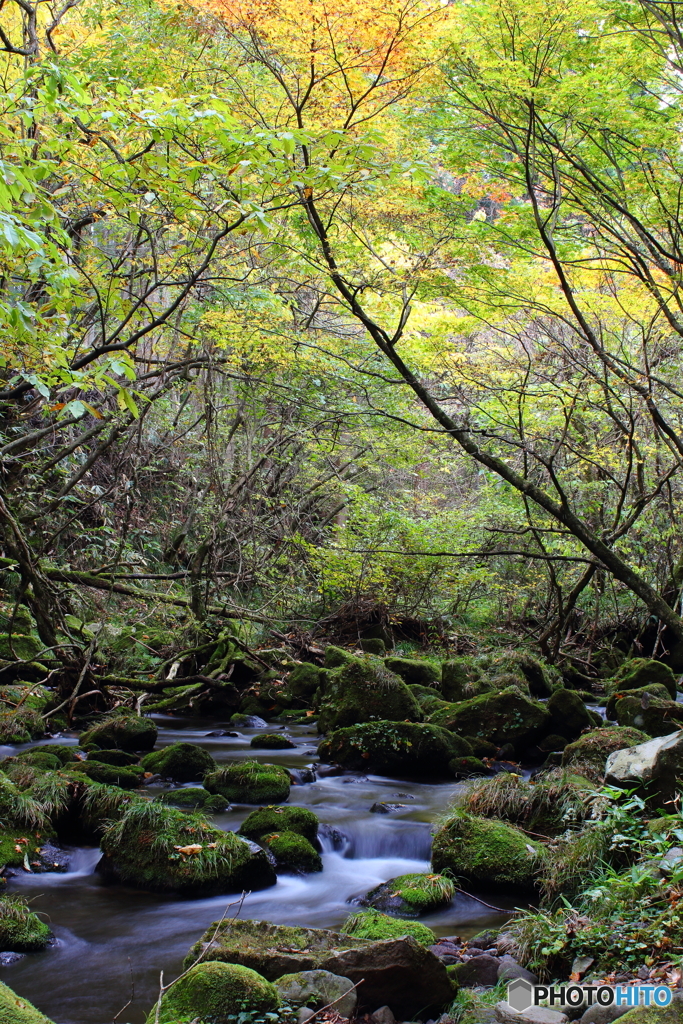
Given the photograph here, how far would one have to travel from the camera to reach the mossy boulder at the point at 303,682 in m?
12.0

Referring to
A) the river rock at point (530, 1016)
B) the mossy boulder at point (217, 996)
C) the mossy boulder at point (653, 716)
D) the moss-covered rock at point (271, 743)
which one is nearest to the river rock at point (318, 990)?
the mossy boulder at point (217, 996)

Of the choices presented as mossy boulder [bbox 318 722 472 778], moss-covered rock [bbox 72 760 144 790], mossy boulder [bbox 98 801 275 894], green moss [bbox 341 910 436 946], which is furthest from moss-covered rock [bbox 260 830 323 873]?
mossy boulder [bbox 318 722 472 778]

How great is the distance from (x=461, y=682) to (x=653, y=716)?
3.84m

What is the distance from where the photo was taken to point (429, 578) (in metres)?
13.3

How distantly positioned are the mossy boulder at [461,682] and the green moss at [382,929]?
609cm

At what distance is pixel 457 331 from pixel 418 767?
5.28 meters

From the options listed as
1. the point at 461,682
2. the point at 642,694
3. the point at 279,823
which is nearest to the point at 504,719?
the point at 642,694

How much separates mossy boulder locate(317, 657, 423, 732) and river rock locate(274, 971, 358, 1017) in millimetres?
5783

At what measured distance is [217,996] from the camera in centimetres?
331

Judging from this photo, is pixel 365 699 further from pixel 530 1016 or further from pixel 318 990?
pixel 530 1016

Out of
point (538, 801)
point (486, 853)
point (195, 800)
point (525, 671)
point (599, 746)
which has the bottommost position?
point (486, 853)

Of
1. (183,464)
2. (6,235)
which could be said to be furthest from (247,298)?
(6,235)

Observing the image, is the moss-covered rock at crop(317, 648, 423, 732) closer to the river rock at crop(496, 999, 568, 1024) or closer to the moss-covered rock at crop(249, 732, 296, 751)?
the moss-covered rock at crop(249, 732, 296, 751)

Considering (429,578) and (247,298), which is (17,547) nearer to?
(247,298)
